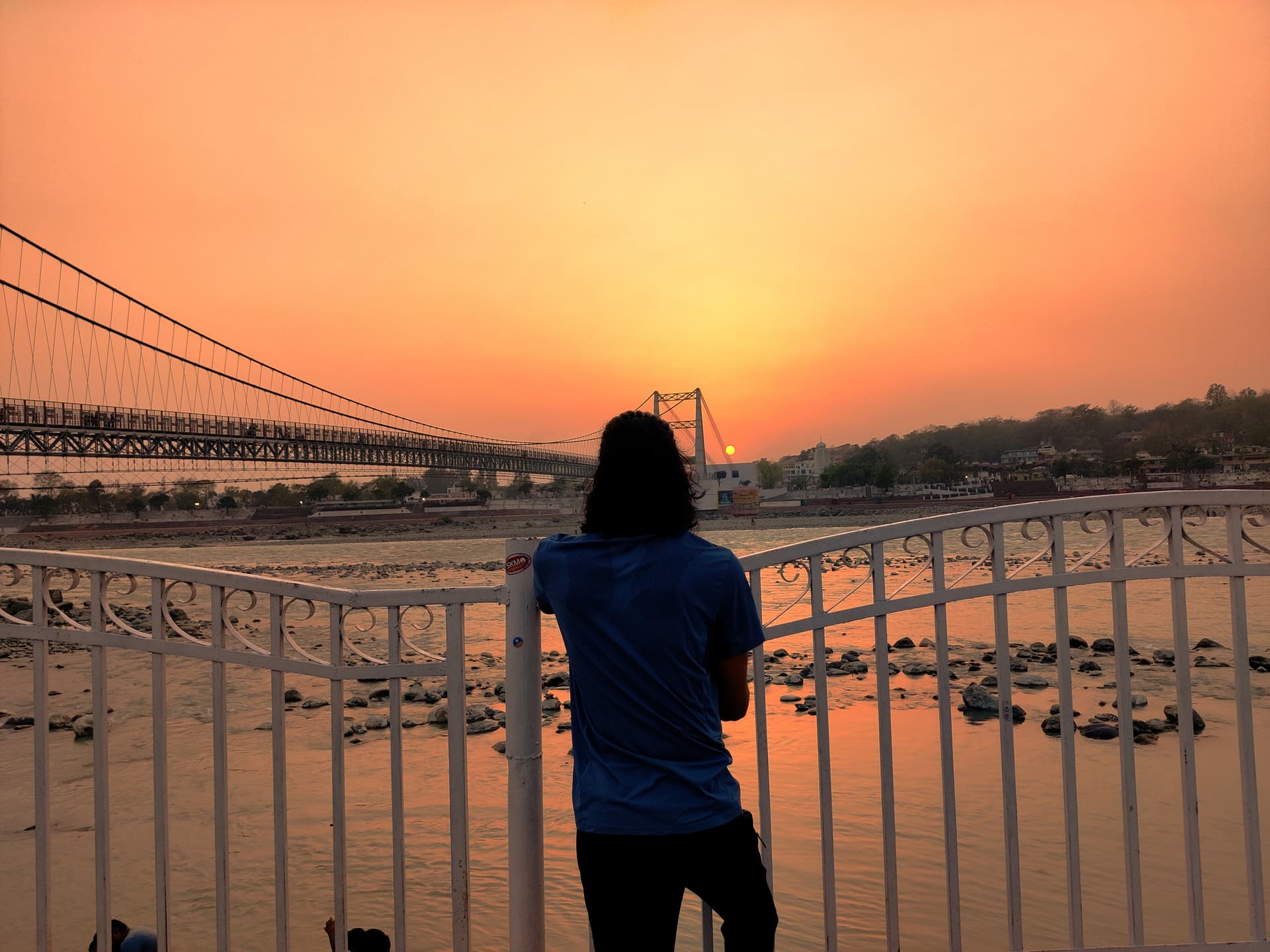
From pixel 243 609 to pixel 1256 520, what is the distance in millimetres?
2110

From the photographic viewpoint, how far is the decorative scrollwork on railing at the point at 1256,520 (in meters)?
1.83

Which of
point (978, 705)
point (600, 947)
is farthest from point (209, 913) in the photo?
point (978, 705)

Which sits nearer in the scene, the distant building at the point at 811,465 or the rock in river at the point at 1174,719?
the rock in river at the point at 1174,719

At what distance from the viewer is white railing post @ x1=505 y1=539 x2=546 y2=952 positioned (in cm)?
167

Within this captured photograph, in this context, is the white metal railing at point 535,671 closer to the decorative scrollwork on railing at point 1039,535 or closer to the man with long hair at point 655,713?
the decorative scrollwork on railing at point 1039,535

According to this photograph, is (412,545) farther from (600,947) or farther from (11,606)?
(600,947)

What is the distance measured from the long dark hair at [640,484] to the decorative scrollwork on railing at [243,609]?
29.9 inches

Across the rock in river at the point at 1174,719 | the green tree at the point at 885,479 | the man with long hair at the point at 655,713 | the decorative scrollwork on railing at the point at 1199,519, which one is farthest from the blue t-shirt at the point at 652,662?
the green tree at the point at 885,479

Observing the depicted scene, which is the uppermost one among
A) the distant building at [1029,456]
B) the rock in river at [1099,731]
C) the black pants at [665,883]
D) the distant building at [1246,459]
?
the distant building at [1029,456]

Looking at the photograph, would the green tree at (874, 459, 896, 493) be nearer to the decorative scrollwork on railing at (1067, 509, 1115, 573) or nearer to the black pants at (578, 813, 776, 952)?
the decorative scrollwork on railing at (1067, 509, 1115, 573)

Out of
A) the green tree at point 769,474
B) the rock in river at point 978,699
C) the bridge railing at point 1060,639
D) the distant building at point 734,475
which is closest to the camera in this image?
the bridge railing at point 1060,639

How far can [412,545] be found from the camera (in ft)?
137

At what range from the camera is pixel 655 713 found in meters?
1.31

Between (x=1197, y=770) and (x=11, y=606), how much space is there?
11.6 meters
